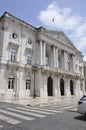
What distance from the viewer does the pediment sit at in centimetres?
3074

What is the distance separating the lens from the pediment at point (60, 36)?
30.7 m

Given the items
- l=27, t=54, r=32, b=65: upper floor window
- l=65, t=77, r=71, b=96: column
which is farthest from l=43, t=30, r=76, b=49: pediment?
l=65, t=77, r=71, b=96: column

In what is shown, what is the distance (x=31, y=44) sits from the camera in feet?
91.7

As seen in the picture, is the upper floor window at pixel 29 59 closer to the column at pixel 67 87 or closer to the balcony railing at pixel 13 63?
the balcony railing at pixel 13 63

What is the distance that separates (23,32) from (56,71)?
1011cm

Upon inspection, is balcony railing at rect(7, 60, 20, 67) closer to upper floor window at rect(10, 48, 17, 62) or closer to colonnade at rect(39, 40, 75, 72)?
upper floor window at rect(10, 48, 17, 62)

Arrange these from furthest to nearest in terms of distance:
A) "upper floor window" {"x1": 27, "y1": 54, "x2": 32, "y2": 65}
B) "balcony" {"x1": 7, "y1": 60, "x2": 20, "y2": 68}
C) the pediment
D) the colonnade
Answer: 1. the pediment
2. the colonnade
3. "upper floor window" {"x1": 27, "y1": 54, "x2": 32, "y2": 65}
4. "balcony" {"x1": 7, "y1": 60, "x2": 20, "y2": 68}

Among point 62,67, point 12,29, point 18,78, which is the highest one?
point 12,29

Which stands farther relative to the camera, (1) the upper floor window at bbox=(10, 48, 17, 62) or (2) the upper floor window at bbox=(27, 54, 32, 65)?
(2) the upper floor window at bbox=(27, 54, 32, 65)

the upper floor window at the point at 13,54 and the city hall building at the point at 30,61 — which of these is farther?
the upper floor window at the point at 13,54

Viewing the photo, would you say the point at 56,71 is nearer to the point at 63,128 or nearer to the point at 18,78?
the point at 18,78

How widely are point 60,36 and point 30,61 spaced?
37.4ft

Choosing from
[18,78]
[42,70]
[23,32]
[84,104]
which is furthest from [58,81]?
[84,104]

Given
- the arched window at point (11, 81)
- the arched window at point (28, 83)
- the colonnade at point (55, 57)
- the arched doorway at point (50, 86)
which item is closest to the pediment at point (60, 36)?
the colonnade at point (55, 57)
